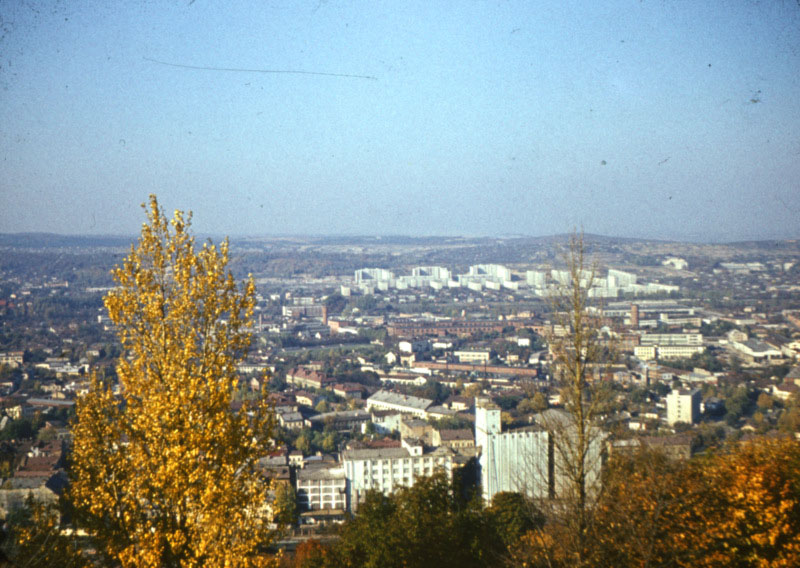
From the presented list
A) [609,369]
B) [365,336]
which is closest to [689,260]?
[365,336]

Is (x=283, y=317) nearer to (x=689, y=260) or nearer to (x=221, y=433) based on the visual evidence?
(x=689, y=260)

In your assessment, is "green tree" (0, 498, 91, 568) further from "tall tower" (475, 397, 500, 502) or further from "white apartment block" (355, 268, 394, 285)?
"white apartment block" (355, 268, 394, 285)

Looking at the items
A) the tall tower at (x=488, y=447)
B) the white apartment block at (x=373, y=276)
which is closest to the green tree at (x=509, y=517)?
the tall tower at (x=488, y=447)

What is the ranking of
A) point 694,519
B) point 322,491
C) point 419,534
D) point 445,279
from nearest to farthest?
point 694,519 < point 419,534 < point 322,491 < point 445,279

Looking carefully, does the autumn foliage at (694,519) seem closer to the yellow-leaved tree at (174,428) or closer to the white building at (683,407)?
the yellow-leaved tree at (174,428)

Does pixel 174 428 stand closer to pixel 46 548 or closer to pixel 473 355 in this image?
pixel 46 548

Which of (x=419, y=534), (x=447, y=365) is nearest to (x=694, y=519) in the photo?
(x=419, y=534)
